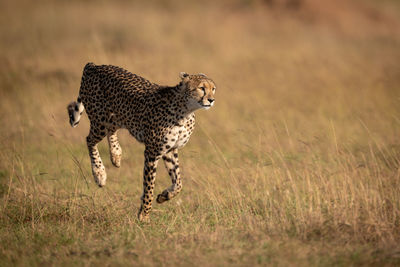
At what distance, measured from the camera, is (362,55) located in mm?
15516

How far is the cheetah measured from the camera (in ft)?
17.5

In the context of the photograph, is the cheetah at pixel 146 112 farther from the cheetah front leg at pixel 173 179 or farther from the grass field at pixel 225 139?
the grass field at pixel 225 139

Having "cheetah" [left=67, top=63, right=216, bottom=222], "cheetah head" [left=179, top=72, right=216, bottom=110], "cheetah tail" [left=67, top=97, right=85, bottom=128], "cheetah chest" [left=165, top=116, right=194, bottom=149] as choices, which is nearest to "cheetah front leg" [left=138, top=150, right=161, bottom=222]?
"cheetah" [left=67, top=63, right=216, bottom=222]

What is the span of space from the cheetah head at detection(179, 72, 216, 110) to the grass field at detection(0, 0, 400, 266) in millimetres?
893

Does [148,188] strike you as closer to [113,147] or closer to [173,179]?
[173,179]

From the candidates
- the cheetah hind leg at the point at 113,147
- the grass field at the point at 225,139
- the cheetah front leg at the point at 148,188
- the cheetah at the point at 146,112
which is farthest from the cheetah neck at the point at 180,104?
the cheetah hind leg at the point at 113,147

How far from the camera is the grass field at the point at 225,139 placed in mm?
4680

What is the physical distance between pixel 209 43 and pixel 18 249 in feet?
37.0

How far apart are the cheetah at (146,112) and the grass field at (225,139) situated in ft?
1.06

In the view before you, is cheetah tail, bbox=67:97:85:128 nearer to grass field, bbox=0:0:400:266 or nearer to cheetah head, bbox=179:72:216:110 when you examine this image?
grass field, bbox=0:0:400:266

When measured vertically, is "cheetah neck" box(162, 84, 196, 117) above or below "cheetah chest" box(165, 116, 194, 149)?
above

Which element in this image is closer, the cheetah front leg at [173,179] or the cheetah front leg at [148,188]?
the cheetah front leg at [148,188]

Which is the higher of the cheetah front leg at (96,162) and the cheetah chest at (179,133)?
the cheetah chest at (179,133)

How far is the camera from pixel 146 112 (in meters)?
5.63
